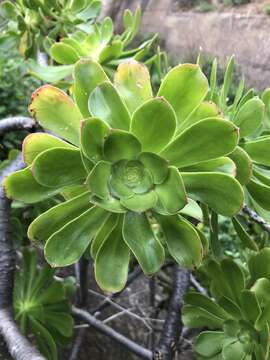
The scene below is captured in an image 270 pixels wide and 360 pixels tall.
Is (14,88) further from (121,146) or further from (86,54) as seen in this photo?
(121,146)

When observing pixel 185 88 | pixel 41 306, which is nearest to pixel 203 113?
pixel 185 88

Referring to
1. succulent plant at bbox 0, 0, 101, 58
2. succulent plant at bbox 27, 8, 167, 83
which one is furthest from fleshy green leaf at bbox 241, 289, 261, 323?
succulent plant at bbox 0, 0, 101, 58

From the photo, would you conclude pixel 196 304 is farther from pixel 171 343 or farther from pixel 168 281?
pixel 168 281

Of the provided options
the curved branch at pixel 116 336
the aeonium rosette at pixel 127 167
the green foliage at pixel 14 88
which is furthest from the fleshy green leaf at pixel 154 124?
the green foliage at pixel 14 88

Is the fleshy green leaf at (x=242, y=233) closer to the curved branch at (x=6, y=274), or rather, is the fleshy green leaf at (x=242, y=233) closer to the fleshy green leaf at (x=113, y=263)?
the fleshy green leaf at (x=113, y=263)

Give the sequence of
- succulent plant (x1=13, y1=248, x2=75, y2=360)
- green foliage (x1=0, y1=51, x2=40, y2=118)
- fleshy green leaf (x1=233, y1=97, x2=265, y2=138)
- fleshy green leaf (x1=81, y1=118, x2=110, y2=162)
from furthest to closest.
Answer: green foliage (x1=0, y1=51, x2=40, y2=118), succulent plant (x1=13, y1=248, x2=75, y2=360), fleshy green leaf (x1=233, y1=97, x2=265, y2=138), fleshy green leaf (x1=81, y1=118, x2=110, y2=162)

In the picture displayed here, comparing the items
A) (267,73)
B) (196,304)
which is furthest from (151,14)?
(196,304)

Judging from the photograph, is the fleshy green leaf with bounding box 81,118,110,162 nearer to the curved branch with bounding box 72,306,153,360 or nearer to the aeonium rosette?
the aeonium rosette
